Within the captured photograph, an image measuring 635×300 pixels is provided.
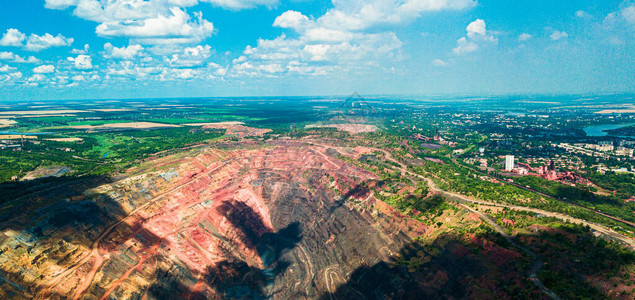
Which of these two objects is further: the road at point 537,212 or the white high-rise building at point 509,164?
the white high-rise building at point 509,164

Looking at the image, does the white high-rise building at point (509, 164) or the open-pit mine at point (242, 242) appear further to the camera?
the white high-rise building at point (509, 164)

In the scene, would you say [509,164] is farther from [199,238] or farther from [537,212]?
[199,238]

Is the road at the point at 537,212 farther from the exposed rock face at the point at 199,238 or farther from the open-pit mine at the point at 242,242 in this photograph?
the exposed rock face at the point at 199,238

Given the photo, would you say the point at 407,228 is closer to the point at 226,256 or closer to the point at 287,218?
the point at 287,218

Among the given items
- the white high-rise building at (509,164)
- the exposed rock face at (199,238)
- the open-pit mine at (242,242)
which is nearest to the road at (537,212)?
the open-pit mine at (242,242)

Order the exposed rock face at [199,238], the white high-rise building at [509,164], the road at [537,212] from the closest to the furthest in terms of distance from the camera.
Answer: the road at [537,212] → the exposed rock face at [199,238] → the white high-rise building at [509,164]

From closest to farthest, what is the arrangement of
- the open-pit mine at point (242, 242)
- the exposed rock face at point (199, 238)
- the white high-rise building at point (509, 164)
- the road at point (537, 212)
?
the road at point (537, 212) → the open-pit mine at point (242, 242) → the exposed rock face at point (199, 238) → the white high-rise building at point (509, 164)

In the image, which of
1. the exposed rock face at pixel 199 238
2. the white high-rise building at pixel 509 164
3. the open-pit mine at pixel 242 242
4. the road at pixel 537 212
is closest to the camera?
the road at pixel 537 212

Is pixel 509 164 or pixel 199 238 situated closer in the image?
pixel 199 238

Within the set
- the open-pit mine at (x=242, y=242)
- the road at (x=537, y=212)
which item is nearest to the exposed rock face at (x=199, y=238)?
the open-pit mine at (x=242, y=242)

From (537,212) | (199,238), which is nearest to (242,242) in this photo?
(199,238)
